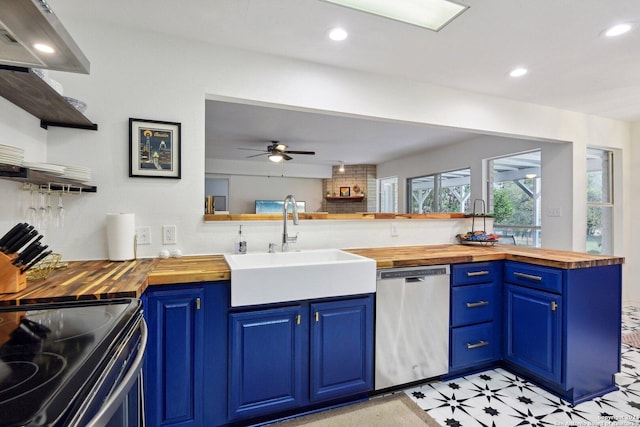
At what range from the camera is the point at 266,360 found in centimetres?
165

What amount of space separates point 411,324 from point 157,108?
7.02 feet

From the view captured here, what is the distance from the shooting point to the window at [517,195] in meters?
3.99

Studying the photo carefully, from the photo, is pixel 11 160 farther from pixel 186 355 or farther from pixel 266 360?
pixel 266 360

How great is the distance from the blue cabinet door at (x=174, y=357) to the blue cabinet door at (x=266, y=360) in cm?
17

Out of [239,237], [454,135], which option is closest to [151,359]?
[239,237]

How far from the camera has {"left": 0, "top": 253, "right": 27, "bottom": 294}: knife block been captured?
3.79ft

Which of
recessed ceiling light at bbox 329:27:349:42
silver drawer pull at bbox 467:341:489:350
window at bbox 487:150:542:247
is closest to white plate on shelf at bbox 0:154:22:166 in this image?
recessed ceiling light at bbox 329:27:349:42

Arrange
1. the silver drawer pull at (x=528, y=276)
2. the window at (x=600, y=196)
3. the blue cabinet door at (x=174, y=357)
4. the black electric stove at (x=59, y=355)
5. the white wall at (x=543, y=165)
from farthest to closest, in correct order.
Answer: the window at (x=600, y=196), the white wall at (x=543, y=165), the silver drawer pull at (x=528, y=276), the blue cabinet door at (x=174, y=357), the black electric stove at (x=59, y=355)

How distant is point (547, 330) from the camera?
1.98m

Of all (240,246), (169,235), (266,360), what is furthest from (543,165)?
(169,235)

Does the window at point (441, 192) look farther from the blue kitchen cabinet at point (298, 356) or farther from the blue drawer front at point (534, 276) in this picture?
the blue kitchen cabinet at point (298, 356)

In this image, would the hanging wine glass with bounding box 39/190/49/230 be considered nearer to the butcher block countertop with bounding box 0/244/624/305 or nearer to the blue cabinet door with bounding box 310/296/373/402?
the butcher block countertop with bounding box 0/244/624/305

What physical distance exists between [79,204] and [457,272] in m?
2.44

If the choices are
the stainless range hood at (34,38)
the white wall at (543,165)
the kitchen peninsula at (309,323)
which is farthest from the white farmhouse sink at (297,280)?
the white wall at (543,165)
